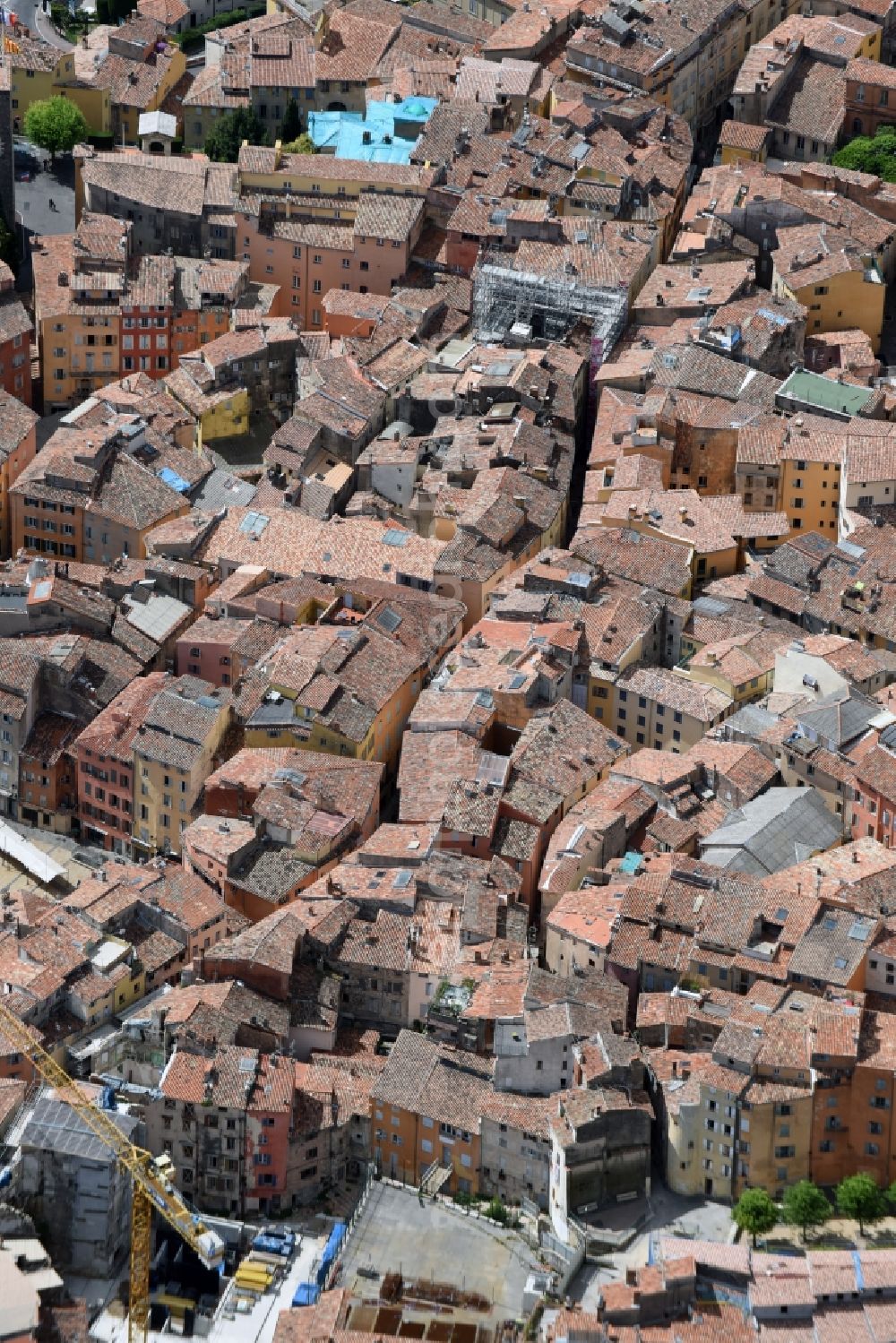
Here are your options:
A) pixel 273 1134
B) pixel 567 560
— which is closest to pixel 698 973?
pixel 273 1134

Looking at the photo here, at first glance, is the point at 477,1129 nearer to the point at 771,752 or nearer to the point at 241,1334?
the point at 241,1334

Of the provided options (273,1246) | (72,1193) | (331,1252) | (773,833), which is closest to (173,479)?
(773,833)

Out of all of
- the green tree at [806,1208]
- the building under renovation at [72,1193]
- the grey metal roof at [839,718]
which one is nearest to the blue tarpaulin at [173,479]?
the grey metal roof at [839,718]

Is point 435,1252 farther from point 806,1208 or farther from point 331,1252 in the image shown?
point 806,1208

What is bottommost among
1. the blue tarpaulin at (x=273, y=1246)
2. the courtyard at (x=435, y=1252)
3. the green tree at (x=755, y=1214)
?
the blue tarpaulin at (x=273, y=1246)

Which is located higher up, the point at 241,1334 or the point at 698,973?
the point at 698,973

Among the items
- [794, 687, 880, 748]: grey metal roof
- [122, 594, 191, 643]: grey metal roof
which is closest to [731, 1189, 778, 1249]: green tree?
[794, 687, 880, 748]: grey metal roof

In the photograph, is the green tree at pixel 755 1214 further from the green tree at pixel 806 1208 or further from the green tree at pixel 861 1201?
the green tree at pixel 861 1201
